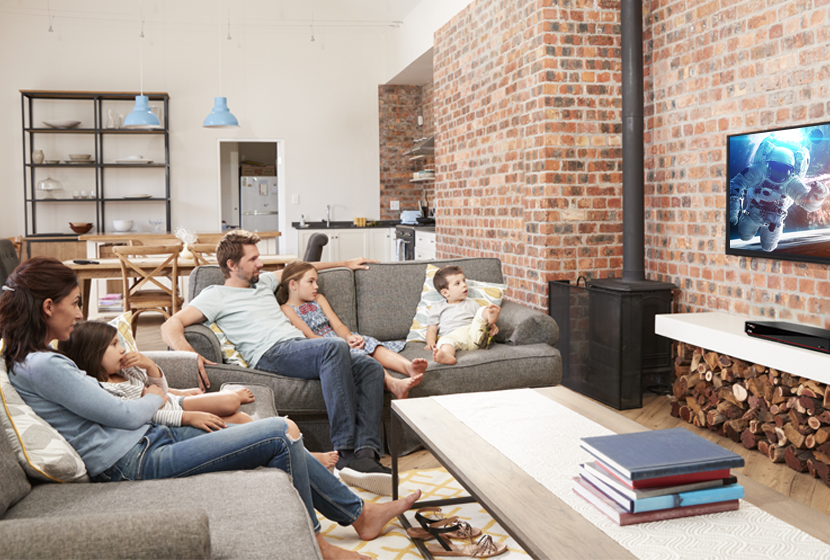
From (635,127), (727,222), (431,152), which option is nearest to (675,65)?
(635,127)

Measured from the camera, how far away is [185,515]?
1219mm

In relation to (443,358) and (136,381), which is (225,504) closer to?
(136,381)

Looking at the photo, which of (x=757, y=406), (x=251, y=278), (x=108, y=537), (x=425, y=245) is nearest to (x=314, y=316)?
(x=251, y=278)

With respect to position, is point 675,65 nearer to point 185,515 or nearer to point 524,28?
point 524,28

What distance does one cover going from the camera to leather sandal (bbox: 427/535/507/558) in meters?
2.26

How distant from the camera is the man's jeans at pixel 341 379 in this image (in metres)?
2.94

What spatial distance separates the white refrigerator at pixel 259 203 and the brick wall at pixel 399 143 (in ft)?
6.06

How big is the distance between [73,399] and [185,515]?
731 mm

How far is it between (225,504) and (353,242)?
7533mm

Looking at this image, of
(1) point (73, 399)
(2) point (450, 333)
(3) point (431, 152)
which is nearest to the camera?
(1) point (73, 399)

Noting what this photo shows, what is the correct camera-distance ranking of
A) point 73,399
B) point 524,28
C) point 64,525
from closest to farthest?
point 64,525, point 73,399, point 524,28

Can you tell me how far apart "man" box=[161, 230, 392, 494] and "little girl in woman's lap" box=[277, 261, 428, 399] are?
7 cm

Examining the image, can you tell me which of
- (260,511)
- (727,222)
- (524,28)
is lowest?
(260,511)

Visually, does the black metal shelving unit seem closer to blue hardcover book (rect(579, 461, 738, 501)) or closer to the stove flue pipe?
the stove flue pipe
